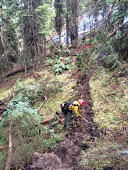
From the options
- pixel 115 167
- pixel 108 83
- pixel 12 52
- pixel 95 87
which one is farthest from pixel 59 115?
pixel 12 52

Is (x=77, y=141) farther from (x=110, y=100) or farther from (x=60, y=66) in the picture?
(x=60, y=66)

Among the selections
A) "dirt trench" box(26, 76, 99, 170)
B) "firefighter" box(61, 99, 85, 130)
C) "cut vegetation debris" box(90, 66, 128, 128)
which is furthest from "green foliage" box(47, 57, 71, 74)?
"firefighter" box(61, 99, 85, 130)

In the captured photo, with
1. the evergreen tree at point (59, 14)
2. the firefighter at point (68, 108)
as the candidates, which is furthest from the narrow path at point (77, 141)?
the evergreen tree at point (59, 14)

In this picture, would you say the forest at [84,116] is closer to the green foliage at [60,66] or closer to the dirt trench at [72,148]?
the dirt trench at [72,148]

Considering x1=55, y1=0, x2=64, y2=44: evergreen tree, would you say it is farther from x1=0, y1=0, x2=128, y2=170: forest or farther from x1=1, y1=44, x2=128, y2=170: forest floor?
x1=1, y1=44, x2=128, y2=170: forest floor

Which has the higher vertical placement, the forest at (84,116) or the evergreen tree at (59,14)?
the evergreen tree at (59,14)

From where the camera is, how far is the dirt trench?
12.9 ft

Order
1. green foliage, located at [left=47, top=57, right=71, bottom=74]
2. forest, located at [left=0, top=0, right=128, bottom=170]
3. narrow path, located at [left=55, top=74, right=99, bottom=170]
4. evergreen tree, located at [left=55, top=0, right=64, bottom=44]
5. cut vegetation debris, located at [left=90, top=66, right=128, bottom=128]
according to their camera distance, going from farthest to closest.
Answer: evergreen tree, located at [left=55, top=0, right=64, bottom=44] < green foliage, located at [left=47, top=57, right=71, bottom=74] < cut vegetation debris, located at [left=90, top=66, right=128, bottom=128] < narrow path, located at [left=55, top=74, right=99, bottom=170] < forest, located at [left=0, top=0, right=128, bottom=170]

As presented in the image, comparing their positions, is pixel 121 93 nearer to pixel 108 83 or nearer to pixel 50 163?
pixel 108 83

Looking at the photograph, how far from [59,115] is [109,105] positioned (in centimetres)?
293

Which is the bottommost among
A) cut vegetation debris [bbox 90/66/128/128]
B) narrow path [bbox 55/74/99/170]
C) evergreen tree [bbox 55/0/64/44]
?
narrow path [bbox 55/74/99/170]

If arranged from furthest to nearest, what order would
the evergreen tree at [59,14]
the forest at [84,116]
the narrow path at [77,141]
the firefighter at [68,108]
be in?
the evergreen tree at [59,14]
the firefighter at [68,108]
the narrow path at [77,141]
the forest at [84,116]

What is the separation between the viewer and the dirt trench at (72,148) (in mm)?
3938

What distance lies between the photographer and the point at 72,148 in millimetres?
4875
